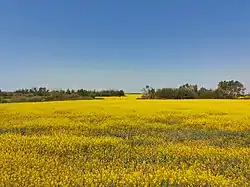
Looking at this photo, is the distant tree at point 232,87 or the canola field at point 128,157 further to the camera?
the distant tree at point 232,87

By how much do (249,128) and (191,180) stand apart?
31.9 ft

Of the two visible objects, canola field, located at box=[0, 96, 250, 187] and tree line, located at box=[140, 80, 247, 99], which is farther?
tree line, located at box=[140, 80, 247, 99]

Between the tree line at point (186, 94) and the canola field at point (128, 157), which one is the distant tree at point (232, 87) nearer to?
the tree line at point (186, 94)

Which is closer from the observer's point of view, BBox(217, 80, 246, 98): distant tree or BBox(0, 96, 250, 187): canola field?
BBox(0, 96, 250, 187): canola field

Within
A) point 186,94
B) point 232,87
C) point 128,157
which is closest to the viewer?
point 128,157

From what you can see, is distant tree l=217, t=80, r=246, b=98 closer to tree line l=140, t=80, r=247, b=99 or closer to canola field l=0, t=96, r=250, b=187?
tree line l=140, t=80, r=247, b=99

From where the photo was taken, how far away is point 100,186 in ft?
21.8

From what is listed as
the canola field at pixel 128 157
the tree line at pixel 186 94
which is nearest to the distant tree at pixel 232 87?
the tree line at pixel 186 94

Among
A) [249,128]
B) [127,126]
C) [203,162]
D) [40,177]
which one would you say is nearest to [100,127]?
[127,126]

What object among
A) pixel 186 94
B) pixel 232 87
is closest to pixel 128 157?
pixel 186 94

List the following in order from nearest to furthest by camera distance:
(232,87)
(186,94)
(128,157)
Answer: (128,157), (186,94), (232,87)

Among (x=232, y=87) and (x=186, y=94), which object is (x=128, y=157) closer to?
(x=186, y=94)

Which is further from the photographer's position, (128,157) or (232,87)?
(232,87)

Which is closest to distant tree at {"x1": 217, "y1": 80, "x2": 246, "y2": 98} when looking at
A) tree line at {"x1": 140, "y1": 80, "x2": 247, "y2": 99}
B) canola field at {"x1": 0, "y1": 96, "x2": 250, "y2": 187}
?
tree line at {"x1": 140, "y1": 80, "x2": 247, "y2": 99}
